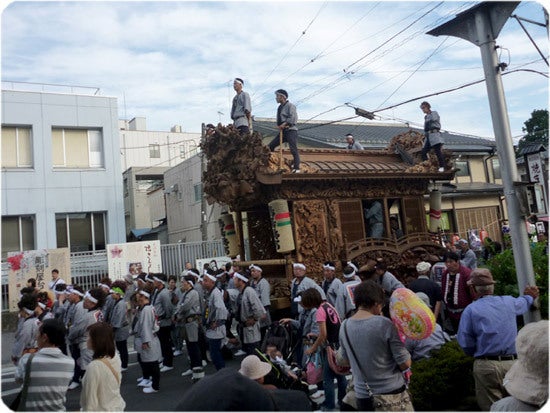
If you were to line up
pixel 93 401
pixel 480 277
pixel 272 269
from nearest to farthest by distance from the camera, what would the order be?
pixel 93 401
pixel 480 277
pixel 272 269

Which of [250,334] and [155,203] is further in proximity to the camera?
[155,203]

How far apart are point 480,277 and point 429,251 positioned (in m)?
7.23

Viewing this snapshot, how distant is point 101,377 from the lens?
384 cm

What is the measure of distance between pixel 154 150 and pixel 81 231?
17967mm

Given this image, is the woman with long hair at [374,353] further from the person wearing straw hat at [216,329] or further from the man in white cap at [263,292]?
the man in white cap at [263,292]

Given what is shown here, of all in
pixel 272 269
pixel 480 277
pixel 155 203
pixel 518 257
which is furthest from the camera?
pixel 155 203

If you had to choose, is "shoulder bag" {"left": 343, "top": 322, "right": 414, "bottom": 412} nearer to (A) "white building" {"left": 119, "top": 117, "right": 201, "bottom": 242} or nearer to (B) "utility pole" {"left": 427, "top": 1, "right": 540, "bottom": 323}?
(B) "utility pole" {"left": 427, "top": 1, "right": 540, "bottom": 323}

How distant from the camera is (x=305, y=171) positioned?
984 cm

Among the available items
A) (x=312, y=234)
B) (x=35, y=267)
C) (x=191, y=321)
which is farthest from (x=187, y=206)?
(x=191, y=321)

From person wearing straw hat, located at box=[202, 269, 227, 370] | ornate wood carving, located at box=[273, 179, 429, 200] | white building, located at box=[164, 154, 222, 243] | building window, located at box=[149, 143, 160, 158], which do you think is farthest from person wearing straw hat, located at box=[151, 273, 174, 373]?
building window, located at box=[149, 143, 160, 158]

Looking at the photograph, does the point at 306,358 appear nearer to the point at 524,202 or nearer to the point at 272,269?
the point at 524,202

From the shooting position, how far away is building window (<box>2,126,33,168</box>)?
54.9 feet

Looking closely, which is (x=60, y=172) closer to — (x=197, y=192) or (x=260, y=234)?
(x=197, y=192)

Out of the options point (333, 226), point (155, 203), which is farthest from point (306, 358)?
point (155, 203)
